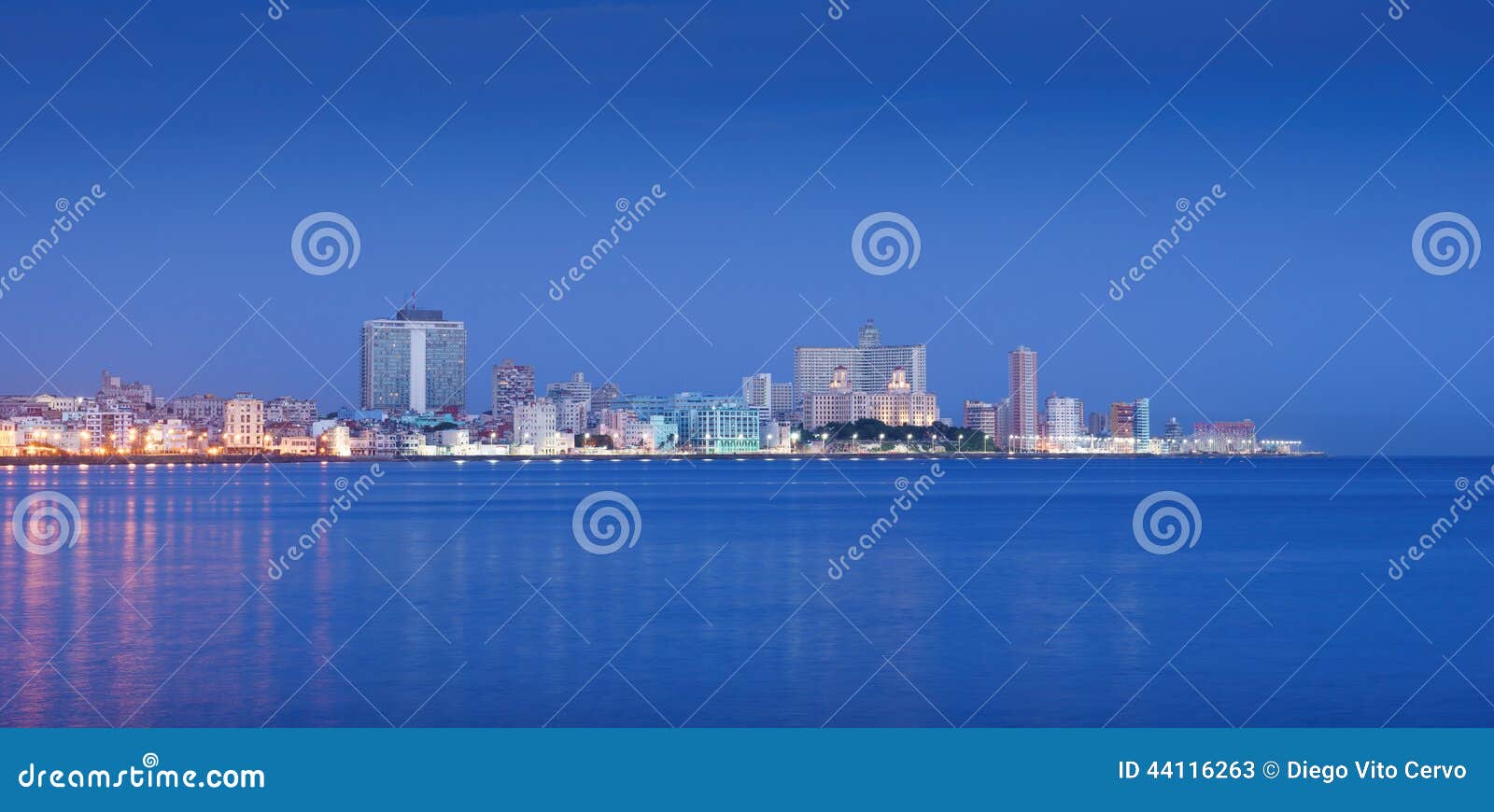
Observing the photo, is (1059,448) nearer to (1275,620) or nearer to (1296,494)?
(1296,494)

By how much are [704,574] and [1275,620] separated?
10099mm

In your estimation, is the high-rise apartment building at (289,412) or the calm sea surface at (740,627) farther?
the high-rise apartment building at (289,412)

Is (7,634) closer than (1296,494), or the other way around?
(7,634)

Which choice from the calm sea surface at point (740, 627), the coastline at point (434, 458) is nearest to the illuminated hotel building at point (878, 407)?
the coastline at point (434, 458)

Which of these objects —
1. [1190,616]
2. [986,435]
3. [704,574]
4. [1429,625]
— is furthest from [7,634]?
[986,435]

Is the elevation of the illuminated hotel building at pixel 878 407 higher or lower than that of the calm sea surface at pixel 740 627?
higher

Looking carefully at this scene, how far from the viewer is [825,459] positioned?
152 metres

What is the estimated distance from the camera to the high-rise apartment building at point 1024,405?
7475 inches

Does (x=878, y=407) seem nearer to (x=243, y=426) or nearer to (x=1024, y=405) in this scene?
(x=1024, y=405)

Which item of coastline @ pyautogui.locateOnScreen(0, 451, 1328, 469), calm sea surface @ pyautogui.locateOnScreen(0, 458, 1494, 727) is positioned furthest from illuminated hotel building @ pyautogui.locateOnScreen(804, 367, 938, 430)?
calm sea surface @ pyautogui.locateOnScreen(0, 458, 1494, 727)

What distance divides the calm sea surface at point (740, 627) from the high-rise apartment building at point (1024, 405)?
15455cm

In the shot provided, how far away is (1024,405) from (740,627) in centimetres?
18224

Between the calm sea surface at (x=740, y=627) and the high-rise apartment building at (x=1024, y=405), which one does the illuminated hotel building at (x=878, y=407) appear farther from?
the calm sea surface at (x=740, y=627)

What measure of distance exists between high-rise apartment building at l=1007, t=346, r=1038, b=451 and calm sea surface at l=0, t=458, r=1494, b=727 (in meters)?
155
